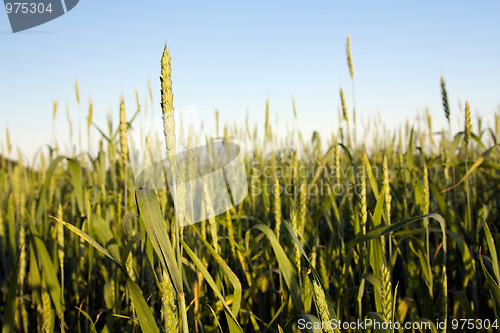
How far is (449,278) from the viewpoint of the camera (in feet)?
4.54

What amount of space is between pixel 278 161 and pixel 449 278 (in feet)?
5.43

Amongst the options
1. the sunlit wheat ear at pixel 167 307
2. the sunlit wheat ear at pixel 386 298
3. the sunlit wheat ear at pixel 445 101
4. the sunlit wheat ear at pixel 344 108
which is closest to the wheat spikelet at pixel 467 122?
the sunlit wheat ear at pixel 445 101

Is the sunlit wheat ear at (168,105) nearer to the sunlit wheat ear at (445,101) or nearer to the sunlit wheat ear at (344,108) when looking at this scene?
the sunlit wheat ear at (344,108)

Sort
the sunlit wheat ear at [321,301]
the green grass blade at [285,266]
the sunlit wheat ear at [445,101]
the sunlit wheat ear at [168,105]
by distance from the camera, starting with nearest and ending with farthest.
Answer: the sunlit wheat ear at [168,105]
the sunlit wheat ear at [321,301]
the green grass blade at [285,266]
the sunlit wheat ear at [445,101]

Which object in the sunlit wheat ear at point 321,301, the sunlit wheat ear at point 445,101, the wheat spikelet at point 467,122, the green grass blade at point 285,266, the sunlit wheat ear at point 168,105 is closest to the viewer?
the sunlit wheat ear at point 168,105

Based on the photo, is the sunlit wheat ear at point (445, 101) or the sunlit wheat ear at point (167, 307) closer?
the sunlit wheat ear at point (167, 307)

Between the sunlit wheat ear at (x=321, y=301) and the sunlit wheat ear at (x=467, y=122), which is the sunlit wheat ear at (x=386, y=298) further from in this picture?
the sunlit wheat ear at (x=467, y=122)

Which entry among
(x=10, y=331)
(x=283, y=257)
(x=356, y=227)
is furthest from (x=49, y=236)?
(x=356, y=227)

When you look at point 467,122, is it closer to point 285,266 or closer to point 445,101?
Result: point 445,101

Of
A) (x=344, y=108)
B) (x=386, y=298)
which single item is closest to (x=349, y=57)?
(x=344, y=108)

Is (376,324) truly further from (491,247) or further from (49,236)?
(49,236)

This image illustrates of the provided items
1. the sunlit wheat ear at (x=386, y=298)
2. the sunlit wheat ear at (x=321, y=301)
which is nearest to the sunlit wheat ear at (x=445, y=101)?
the sunlit wheat ear at (x=386, y=298)

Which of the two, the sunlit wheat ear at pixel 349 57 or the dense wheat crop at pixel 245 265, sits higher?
the sunlit wheat ear at pixel 349 57

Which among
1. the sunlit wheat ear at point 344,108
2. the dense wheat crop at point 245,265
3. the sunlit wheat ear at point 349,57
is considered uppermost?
the sunlit wheat ear at point 349,57
